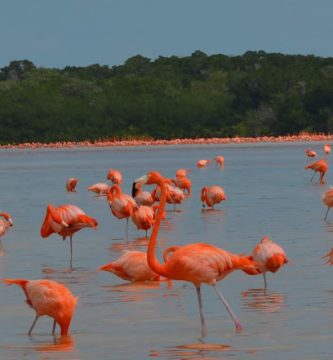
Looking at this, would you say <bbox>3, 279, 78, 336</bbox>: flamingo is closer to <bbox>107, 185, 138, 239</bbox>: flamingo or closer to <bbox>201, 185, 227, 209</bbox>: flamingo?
<bbox>107, 185, 138, 239</bbox>: flamingo

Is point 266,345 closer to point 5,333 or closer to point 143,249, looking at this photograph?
point 5,333

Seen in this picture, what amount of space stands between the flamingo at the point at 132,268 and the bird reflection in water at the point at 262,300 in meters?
1.16

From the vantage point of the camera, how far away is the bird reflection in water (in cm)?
1144

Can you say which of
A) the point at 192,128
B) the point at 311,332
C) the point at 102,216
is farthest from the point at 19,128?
the point at 311,332

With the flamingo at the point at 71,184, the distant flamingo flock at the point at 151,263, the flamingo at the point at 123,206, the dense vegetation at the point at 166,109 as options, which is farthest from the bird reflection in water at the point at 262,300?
the dense vegetation at the point at 166,109

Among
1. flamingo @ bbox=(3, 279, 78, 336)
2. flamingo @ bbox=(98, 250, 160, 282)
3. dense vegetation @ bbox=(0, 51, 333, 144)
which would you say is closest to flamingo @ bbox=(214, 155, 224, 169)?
flamingo @ bbox=(98, 250, 160, 282)

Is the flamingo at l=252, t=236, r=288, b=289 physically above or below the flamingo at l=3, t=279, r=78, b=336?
above

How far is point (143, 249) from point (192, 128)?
82.9m

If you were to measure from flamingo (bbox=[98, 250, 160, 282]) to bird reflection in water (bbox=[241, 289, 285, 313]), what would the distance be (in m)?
1.16

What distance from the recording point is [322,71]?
4353 inches

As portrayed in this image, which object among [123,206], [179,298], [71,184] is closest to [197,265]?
[179,298]

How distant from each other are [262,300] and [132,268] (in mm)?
1668

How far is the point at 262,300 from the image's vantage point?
39.0ft

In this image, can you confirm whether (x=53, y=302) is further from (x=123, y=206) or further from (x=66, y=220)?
(x=123, y=206)
